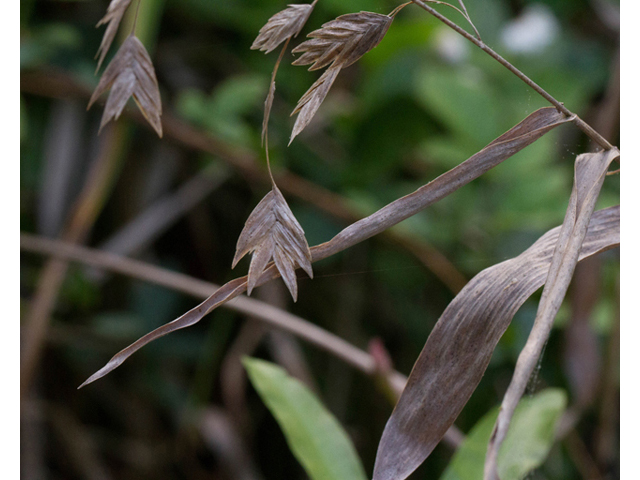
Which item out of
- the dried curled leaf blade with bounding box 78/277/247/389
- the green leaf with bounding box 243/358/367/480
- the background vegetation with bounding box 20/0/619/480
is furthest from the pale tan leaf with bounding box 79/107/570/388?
the background vegetation with bounding box 20/0/619/480

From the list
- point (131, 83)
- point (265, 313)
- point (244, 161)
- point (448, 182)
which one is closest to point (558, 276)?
point (448, 182)

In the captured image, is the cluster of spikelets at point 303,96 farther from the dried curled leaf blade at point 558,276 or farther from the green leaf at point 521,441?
the green leaf at point 521,441

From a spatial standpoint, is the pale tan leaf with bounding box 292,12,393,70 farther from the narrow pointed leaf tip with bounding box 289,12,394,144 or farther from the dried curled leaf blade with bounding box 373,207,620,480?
the dried curled leaf blade with bounding box 373,207,620,480

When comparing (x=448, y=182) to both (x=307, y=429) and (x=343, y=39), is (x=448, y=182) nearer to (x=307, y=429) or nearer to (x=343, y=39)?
(x=343, y=39)

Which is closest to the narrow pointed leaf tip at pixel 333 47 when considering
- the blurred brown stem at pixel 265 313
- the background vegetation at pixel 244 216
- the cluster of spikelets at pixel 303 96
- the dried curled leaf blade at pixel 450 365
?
the cluster of spikelets at pixel 303 96

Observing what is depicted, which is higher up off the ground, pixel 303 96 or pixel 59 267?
pixel 303 96
